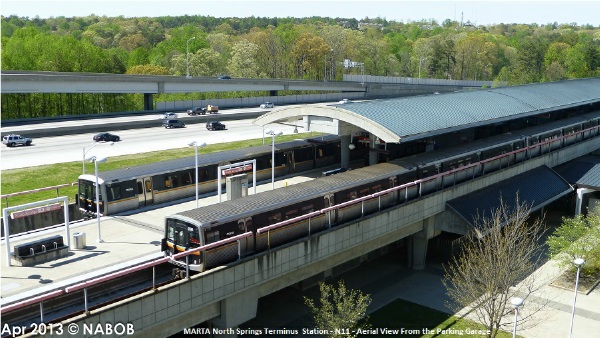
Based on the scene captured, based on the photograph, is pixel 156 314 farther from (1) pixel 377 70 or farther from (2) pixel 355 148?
(1) pixel 377 70

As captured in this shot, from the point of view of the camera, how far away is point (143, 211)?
30.3 m

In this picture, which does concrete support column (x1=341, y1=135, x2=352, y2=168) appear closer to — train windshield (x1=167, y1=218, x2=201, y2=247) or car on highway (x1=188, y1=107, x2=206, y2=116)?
train windshield (x1=167, y1=218, x2=201, y2=247)

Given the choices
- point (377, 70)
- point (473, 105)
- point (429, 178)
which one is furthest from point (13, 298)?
point (377, 70)

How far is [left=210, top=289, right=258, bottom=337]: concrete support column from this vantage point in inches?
853

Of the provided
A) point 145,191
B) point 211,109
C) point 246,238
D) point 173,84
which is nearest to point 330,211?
point 246,238

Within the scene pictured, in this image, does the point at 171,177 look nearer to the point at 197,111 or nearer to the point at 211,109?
the point at 197,111

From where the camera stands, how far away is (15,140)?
57125 millimetres

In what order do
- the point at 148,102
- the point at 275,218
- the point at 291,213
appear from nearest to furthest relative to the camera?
the point at 275,218 < the point at 291,213 < the point at 148,102

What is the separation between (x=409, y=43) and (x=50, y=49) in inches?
4924

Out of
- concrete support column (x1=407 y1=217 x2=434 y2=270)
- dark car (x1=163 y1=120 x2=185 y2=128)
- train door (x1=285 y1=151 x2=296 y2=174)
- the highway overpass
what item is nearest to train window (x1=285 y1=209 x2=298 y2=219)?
concrete support column (x1=407 y1=217 x2=434 y2=270)

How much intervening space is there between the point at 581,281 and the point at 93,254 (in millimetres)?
24634

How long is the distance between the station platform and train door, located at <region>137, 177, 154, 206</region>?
683mm

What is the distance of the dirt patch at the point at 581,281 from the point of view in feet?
98.5

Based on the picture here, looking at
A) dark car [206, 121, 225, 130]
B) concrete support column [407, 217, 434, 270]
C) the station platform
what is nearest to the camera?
the station platform
